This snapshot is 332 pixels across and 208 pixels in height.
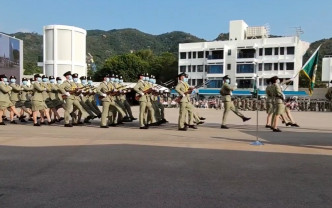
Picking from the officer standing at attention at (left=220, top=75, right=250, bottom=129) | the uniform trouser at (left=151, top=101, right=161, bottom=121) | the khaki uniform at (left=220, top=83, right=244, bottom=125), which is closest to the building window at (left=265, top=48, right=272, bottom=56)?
the officer standing at attention at (left=220, top=75, right=250, bottom=129)

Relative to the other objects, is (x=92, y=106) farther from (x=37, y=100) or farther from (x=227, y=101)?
(x=227, y=101)

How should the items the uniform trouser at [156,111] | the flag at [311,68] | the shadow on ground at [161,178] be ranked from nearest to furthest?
the shadow on ground at [161,178]
the uniform trouser at [156,111]
the flag at [311,68]

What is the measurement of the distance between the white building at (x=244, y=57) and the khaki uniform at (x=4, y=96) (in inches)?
1746

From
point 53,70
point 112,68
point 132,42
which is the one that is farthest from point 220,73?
point 132,42

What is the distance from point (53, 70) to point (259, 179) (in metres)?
31.7

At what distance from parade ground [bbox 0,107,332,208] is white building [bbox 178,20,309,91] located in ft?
159

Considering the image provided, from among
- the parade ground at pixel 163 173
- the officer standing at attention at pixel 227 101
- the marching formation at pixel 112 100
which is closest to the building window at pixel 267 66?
the marching formation at pixel 112 100

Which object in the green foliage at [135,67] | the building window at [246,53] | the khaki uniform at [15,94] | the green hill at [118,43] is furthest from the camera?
the green hill at [118,43]

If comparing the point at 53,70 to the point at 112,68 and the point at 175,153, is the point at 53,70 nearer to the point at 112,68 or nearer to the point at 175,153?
the point at 175,153

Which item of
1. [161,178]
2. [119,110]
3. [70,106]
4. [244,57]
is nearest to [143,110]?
[119,110]

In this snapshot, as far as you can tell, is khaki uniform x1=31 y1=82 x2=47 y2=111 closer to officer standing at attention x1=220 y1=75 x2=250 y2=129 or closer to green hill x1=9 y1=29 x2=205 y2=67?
officer standing at attention x1=220 y1=75 x2=250 y2=129

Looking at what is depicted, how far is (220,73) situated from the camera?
214ft

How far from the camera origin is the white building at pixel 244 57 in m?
59.5

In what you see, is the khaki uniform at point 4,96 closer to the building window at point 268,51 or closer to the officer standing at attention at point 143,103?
the officer standing at attention at point 143,103
